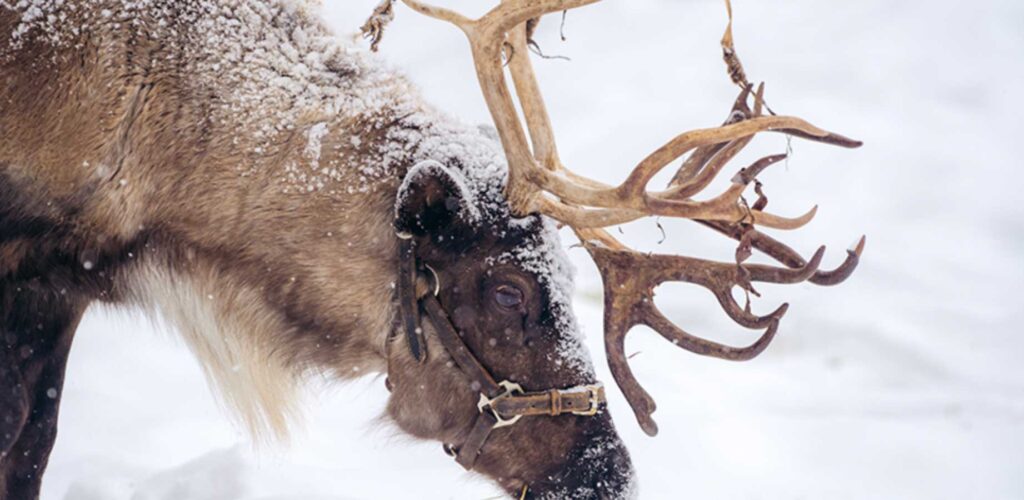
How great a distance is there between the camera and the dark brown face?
7.76 ft

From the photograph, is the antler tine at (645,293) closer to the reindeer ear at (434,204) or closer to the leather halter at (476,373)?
the leather halter at (476,373)

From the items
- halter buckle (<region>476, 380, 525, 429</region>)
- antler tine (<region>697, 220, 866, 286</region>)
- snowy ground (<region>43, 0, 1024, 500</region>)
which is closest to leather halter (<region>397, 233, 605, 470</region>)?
halter buckle (<region>476, 380, 525, 429</region>)

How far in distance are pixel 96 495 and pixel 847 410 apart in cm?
319

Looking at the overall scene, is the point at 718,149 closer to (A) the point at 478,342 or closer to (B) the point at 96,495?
(A) the point at 478,342

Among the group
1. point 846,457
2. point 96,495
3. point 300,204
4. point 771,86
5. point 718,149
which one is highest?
point 771,86

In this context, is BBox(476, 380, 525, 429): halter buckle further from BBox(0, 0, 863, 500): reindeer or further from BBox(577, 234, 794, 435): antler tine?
BBox(577, 234, 794, 435): antler tine

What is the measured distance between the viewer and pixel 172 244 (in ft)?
8.04

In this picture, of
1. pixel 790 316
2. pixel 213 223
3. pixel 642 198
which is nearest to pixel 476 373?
pixel 642 198

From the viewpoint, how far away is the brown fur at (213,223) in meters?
2.30

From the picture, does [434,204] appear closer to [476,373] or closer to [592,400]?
[476,373]

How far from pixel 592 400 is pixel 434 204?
615 millimetres

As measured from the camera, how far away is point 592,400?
2.41 meters

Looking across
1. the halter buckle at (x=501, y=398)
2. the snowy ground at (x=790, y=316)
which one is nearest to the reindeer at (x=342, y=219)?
the halter buckle at (x=501, y=398)

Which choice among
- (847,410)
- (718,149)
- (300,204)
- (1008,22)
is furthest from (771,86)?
(300,204)
